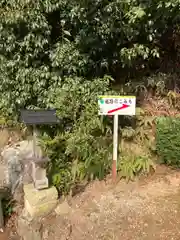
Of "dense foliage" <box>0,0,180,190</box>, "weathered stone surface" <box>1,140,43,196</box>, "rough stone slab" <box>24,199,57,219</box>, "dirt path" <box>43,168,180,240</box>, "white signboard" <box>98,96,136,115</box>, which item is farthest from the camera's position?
"weathered stone surface" <box>1,140,43,196</box>

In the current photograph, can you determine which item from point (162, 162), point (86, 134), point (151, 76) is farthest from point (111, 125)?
point (151, 76)

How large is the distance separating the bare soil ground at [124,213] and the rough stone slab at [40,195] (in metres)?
0.21

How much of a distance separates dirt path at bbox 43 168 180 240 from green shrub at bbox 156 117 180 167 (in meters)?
0.26

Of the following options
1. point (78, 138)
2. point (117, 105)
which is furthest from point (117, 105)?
point (78, 138)

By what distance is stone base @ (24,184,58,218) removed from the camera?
360 cm

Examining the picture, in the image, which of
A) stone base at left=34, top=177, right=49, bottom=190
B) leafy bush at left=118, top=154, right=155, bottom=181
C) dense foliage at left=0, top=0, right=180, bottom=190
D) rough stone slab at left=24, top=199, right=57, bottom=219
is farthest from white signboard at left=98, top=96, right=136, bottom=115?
rough stone slab at left=24, top=199, right=57, bottom=219

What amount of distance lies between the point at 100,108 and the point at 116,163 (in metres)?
0.80

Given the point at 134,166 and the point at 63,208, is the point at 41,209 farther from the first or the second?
the point at 134,166

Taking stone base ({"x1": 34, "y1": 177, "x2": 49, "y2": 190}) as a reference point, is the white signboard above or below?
above

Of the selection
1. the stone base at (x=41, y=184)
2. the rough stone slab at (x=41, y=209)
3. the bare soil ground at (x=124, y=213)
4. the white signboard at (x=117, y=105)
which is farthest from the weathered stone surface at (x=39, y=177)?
the white signboard at (x=117, y=105)

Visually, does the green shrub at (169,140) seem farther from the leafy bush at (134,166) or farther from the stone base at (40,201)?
the stone base at (40,201)

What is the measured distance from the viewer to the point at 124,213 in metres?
3.50

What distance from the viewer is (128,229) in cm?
327

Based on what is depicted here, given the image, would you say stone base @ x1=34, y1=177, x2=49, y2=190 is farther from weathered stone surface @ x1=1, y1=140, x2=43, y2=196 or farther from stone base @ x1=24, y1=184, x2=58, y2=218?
weathered stone surface @ x1=1, y1=140, x2=43, y2=196
